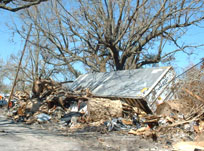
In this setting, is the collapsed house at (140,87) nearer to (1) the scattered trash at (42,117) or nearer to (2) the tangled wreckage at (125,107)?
(2) the tangled wreckage at (125,107)

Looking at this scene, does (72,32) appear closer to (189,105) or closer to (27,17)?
(27,17)

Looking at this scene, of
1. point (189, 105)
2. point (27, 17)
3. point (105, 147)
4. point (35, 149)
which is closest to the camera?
point (35, 149)

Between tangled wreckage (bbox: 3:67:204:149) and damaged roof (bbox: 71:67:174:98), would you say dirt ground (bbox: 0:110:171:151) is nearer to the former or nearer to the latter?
tangled wreckage (bbox: 3:67:204:149)

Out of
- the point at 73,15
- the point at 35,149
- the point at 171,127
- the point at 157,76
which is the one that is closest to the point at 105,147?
the point at 35,149

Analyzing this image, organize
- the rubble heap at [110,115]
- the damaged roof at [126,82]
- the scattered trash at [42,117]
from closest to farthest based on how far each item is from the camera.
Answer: the rubble heap at [110,115] < the scattered trash at [42,117] < the damaged roof at [126,82]

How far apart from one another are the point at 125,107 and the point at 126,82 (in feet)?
8.78

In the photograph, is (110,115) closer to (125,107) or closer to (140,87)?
(125,107)

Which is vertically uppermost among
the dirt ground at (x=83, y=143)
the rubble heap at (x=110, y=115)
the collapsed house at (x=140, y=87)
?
the collapsed house at (x=140, y=87)

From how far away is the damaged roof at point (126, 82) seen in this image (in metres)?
10.6

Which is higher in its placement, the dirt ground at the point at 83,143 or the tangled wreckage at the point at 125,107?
the tangled wreckage at the point at 125,107

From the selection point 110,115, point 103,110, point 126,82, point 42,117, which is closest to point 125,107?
point 110,115

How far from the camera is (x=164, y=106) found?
9.56m

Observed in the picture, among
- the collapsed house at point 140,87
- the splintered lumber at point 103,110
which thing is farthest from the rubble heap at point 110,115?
the collapsed house at point 140,87

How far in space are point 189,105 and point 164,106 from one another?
1169 millimetres
